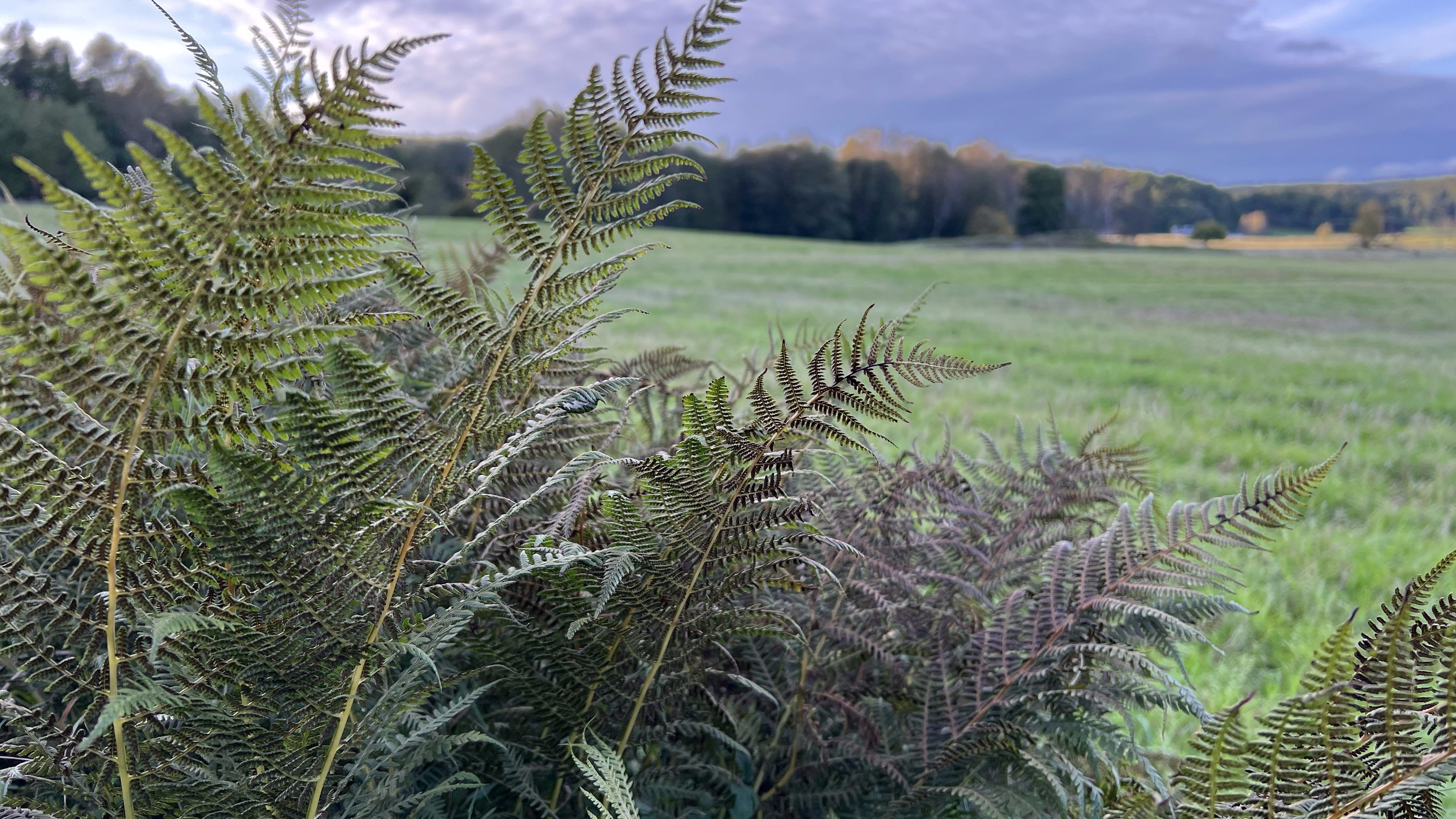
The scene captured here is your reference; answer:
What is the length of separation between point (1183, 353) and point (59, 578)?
14109 mm

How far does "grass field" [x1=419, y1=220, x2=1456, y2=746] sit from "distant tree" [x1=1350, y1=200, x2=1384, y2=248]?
36157 millimetres

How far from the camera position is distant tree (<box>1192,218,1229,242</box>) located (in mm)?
58497

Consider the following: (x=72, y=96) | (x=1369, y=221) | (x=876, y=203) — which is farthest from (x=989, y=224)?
(x=72, y=96)

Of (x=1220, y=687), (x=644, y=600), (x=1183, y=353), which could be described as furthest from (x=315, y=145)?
(x=1183, y=353)

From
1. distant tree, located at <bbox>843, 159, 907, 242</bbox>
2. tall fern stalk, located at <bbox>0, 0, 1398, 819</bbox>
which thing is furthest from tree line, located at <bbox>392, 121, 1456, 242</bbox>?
tall fern stalk, located at <bbox>0, 0, 1398, 819</bbox>

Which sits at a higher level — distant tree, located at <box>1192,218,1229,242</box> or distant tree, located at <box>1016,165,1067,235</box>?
distant tree, located at <box>1016,165,1067,235</box>

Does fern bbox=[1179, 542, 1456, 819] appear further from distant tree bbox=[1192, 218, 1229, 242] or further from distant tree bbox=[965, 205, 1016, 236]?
distant tree bbox=[965, 205, 1016, 236]

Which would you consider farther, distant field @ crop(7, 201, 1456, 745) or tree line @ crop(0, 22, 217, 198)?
tree line @ crop(0, 22, 217, 198)

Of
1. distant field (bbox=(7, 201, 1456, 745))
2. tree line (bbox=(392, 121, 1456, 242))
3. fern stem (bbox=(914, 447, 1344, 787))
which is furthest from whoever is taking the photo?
tree line (bbox=(392, 121, 1456, 242))

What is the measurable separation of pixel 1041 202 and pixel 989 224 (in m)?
5.14

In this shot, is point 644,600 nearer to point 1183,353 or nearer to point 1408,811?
point 1408,811

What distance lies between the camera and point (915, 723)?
4.34 feet

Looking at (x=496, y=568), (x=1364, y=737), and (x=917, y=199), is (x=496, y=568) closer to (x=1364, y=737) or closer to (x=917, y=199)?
(x=1364, y=737)

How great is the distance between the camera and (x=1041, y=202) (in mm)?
65062
